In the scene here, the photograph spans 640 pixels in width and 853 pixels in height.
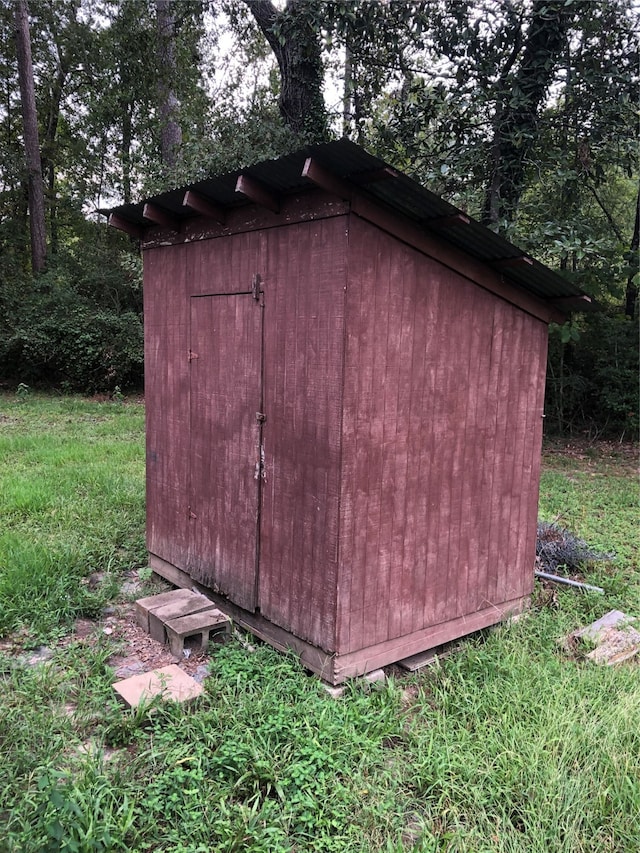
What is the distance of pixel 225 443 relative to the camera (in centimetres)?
360

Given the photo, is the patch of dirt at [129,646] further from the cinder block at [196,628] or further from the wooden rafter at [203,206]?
the wooden rafter at [203,206]

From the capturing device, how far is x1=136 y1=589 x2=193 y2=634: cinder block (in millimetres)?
3600

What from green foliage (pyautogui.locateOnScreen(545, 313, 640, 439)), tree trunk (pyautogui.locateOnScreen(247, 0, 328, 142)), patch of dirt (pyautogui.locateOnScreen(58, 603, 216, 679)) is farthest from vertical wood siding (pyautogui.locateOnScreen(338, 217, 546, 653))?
green foliage (pyautogui.locateOnScreen(545, 313, 640, 439))

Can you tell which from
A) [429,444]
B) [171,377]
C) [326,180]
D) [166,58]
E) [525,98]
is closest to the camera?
[326,180]

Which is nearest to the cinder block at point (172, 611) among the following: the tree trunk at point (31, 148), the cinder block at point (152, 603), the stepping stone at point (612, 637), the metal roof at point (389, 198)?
the cinder block at point (152, 603)

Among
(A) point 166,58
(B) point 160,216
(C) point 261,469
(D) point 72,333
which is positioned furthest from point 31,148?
(C) point 261,469

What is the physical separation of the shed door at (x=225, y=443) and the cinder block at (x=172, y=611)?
130 mm

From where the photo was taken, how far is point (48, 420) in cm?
1057

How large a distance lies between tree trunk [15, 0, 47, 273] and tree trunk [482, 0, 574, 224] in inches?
512

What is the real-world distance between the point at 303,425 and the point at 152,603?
158 centimetres

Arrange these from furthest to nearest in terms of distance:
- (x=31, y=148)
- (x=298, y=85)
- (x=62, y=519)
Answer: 1. (x=31, y=148)
2. (x=298, y=85)
3. (x=62, y=519)

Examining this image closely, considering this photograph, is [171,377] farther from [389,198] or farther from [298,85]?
[298,85]

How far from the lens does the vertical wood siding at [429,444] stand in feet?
9.50

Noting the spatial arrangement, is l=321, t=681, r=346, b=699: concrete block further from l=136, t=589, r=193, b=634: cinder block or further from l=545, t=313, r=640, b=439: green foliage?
l=545, t=313, r=640, b=439: green foliage
